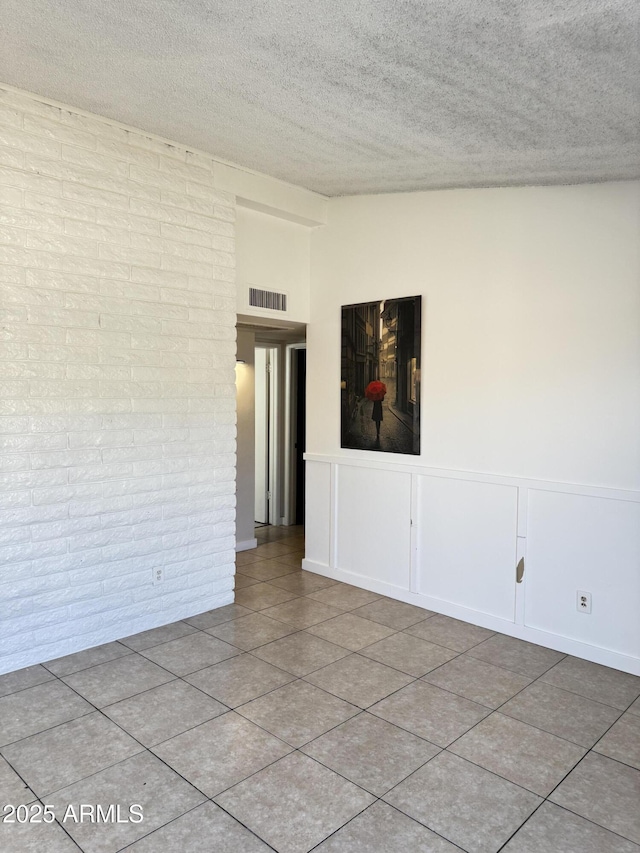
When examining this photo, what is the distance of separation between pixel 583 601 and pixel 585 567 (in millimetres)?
209

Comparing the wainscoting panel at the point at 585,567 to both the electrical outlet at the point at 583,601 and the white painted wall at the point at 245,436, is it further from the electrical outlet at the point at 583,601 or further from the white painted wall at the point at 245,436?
the white painted wall at the point at 245,436

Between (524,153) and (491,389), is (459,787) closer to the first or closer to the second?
(491,389)

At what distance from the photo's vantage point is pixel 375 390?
184 inches

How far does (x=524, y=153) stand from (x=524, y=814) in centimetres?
308

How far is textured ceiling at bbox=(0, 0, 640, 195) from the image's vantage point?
2068 mm

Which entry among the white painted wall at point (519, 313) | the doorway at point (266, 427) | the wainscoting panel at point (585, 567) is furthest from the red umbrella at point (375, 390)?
the doorway at point (266, 427)

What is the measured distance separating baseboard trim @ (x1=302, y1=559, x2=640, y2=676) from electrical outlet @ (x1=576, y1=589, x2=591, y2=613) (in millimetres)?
205

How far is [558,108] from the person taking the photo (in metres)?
2.52

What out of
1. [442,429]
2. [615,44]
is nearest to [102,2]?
[615,44]

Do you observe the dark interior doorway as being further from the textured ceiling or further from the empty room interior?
the textured ceiling

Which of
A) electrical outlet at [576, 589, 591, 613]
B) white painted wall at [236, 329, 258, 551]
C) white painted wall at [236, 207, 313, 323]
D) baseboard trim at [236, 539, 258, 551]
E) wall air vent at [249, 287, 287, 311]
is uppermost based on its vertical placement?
white painted wall at [236, 207, 313, 323]

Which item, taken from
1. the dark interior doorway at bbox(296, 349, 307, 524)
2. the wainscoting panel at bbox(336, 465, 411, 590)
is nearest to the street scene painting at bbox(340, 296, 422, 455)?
the wainscoting panel at bbox(336, 465, 411, 590)

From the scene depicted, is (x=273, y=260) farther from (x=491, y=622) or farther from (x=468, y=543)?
(x=491, y=622)

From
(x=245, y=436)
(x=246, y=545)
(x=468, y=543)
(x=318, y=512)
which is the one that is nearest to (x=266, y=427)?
(x=245, y=436)
